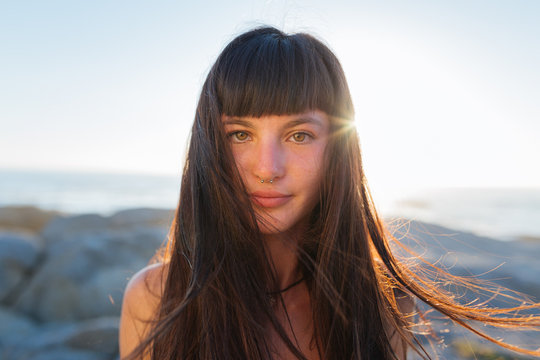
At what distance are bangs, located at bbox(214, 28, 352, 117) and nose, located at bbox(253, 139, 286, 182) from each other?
0.50 feet

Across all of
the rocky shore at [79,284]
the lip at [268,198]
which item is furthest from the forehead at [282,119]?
the rocky shore at [79,284]

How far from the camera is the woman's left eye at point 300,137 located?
1.82 meters

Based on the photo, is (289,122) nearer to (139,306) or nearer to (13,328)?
(139,306)

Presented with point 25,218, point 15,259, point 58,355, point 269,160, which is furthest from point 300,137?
point 25,218

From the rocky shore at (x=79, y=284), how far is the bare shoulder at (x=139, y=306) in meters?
1.70

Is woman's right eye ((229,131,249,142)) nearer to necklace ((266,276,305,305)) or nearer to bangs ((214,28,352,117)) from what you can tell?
bangs ((214,28,352,117))

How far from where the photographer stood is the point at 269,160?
1.72m

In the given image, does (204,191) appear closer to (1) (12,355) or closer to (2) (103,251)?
(1) (12,355)

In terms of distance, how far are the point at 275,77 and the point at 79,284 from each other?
536cm

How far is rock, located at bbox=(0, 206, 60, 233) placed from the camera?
11688mm

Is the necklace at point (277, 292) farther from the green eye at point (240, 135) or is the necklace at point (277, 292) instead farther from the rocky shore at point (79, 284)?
the rocky shore at point (79, 284)

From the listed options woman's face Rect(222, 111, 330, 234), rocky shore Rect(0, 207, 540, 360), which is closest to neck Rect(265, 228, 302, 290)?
woman's face Rect(222, 111, 330, 234)

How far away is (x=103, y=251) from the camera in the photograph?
22.0ft

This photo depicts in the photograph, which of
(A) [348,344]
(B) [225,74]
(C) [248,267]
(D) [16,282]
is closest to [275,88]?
(B) [225,74]
